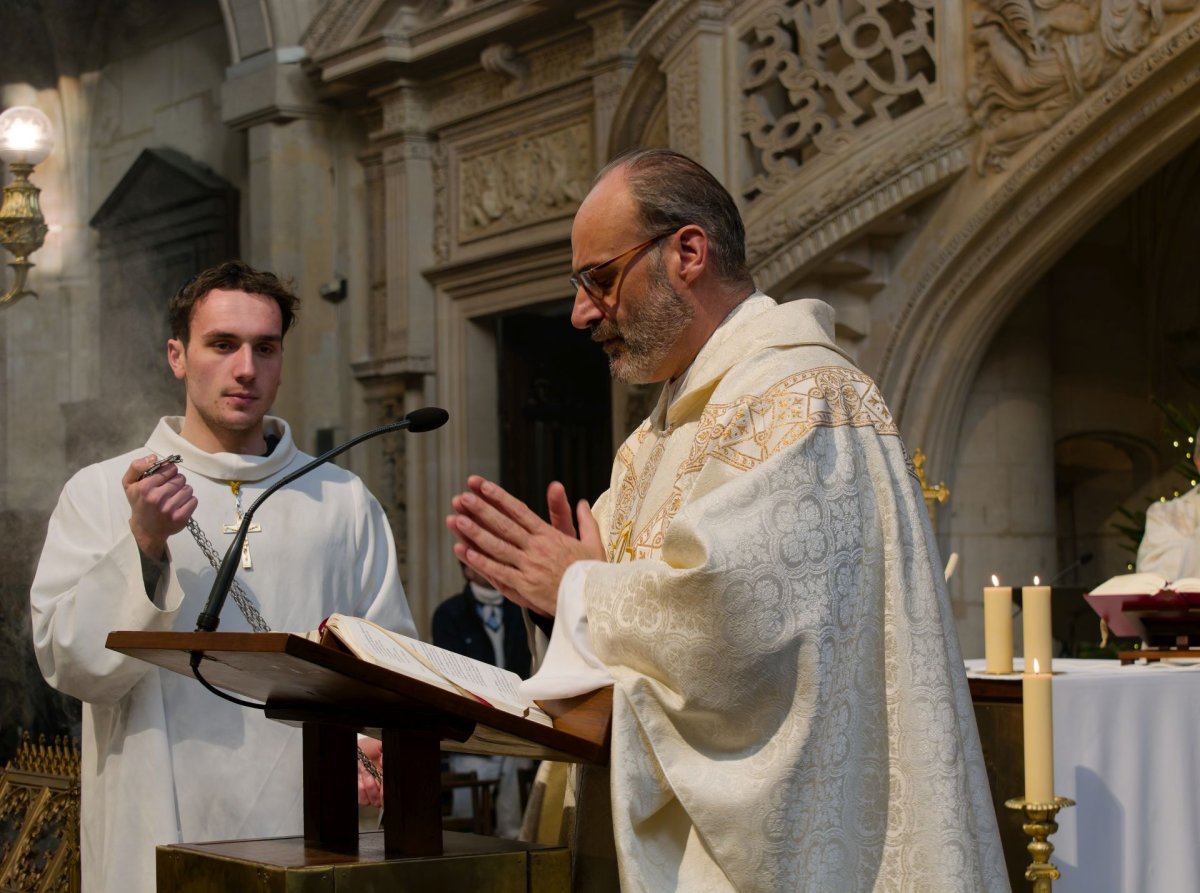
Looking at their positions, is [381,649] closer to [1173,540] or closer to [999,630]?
[999,630]

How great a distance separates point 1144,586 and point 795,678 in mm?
2089

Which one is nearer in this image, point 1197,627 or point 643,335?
point 643,335

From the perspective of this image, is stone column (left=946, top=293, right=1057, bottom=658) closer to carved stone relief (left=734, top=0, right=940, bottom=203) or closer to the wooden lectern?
carved stone relief (left=734, top=0, right=940, bottom=203)

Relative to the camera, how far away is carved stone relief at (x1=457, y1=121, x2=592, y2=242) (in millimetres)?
10367

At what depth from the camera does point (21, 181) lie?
6.22 m

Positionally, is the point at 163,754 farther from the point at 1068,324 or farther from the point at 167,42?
the point at 167,42

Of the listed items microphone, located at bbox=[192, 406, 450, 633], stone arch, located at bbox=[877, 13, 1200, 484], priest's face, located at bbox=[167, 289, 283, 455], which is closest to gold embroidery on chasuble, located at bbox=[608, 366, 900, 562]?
microphone, located at bbox=[192, 406, 450, 633]

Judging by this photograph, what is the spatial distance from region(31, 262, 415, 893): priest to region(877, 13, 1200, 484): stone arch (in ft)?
12.9

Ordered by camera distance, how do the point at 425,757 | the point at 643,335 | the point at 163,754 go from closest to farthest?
the point at 425,757 < the point at 643,335 < the point at 163,754

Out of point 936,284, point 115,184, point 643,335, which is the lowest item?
point 643,335

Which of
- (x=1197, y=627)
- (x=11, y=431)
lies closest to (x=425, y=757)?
(x=1197, y=627)

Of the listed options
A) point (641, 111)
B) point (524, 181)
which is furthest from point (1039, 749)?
point (524, 181)

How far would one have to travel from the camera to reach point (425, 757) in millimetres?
2371

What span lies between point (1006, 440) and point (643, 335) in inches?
210
